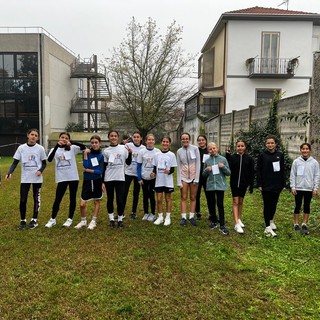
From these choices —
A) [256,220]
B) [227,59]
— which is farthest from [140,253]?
[227,59]

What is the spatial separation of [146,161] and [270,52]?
61.8 ft

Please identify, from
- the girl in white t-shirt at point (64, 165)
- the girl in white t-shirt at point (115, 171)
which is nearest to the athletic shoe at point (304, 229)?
the girl in white t-shirt at point (115, 171)

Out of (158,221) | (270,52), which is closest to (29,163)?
(158,221)

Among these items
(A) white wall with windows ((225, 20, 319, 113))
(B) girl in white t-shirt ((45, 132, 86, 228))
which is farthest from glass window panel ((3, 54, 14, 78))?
(B) girl in white t-shirt ((45, 132, 86, 228))

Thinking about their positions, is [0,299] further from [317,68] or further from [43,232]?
[317,68]

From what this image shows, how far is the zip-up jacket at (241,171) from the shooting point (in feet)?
20.1

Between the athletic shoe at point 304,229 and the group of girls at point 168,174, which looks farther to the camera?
the group of girls at point 168,174

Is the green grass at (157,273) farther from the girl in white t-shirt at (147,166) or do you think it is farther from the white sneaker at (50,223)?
the girl in white t-shirt at (147,166)

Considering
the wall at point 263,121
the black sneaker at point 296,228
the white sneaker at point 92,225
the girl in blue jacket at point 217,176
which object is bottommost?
the white sneaker at point 92,225

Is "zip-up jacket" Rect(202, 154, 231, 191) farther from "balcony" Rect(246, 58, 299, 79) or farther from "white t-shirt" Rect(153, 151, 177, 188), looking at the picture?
"balcony" Rect(246, 58, 299, 79)

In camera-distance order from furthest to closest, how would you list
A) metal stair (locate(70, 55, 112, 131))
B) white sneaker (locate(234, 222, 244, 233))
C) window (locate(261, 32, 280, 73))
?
metal stair (locate(70, 55, 112, 131)) < window (locate(261, 32, 280, 73)) < white sneaker (locate(234, 222, 244, 233))

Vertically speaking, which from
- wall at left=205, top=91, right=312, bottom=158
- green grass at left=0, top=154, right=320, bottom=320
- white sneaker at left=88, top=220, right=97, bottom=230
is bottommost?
green grass at left=0, top=154, right=320, bottom=320

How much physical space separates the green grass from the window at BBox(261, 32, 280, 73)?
1796cm

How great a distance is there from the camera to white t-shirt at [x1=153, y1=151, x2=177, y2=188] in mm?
6469
